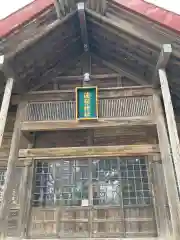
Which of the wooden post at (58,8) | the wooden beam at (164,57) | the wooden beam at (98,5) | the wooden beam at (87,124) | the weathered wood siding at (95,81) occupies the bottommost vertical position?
the wooden beam at (87,124)

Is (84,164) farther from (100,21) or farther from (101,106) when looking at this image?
(100,21)

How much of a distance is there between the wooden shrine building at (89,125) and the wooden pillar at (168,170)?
1.0 inches

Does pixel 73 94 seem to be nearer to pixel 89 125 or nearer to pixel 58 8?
pixel 89 125

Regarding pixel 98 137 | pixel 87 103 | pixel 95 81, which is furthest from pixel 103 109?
pixel 95 81

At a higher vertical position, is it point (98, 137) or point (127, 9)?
point (127, 9)

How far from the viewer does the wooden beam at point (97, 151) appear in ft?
22.6

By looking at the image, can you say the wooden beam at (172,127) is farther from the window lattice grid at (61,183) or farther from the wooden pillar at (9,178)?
the wooden pillar at (9,178)

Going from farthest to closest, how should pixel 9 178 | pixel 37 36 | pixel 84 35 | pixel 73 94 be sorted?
1. pixel 84 35
2. pixel 73 94
3. pixel 37 36
4. pixel 9 178

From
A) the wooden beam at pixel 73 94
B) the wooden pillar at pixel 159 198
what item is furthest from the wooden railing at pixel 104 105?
the wooden pillar at pixel 159 198

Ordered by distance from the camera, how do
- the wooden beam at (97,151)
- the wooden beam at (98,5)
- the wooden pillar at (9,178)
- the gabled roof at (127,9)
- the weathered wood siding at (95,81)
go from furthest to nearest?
the weathered wood siding at (95,81)
the wooden beam at (97,151)
the wooden beam at (98,5)
the gabled roof at (127,9)
the wooden pillar at (9,178)

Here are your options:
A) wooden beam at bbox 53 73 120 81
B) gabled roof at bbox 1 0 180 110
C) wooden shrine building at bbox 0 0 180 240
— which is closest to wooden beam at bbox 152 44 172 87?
wooden shrine building at bbox 0 0 180 240

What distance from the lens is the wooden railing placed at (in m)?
6.77

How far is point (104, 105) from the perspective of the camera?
6875 mm

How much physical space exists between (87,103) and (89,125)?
1.77ft
